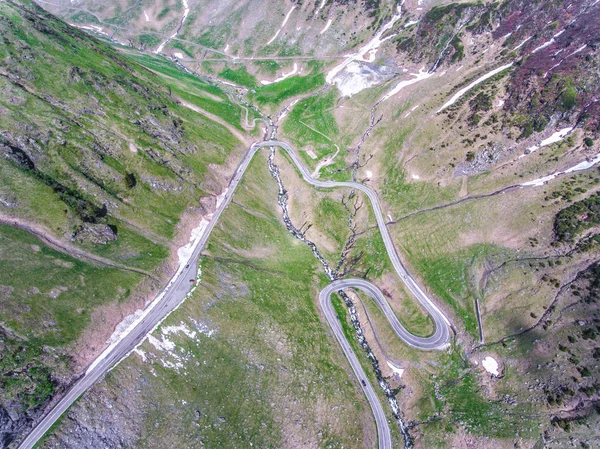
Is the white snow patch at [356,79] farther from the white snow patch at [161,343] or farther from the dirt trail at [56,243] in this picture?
the white snow patch at [161,343]

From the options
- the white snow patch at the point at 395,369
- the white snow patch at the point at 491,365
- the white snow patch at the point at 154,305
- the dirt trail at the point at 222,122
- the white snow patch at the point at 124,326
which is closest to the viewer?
the white snow patch at the point at 154,305

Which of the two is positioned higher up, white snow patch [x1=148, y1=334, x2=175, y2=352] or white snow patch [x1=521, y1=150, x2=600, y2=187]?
white snow patch [x1=521, y1=150, x2=600, y2=187]

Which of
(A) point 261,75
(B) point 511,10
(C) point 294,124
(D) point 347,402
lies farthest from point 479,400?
(A) point 261,75

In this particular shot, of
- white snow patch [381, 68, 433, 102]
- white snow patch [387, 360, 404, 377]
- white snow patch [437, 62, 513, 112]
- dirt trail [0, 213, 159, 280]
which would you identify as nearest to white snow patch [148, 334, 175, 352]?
dirt trail [0, 213, 159, 280]

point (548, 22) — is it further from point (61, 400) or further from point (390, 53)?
point (61, 400)

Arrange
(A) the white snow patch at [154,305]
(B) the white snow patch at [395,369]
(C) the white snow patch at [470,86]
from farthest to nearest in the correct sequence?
(C) the white snow patch at [470,86] → (B) the white snow patch at [395,369] → (A) the white snow patch at [154,305]

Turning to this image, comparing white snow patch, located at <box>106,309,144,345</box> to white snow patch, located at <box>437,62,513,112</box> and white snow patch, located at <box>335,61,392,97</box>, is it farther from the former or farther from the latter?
white snow patch, located at <box>335,61,392,97</box>

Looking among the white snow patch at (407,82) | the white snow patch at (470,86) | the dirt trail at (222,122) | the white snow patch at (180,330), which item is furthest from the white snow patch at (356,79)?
the white snow patch at (180,330)
